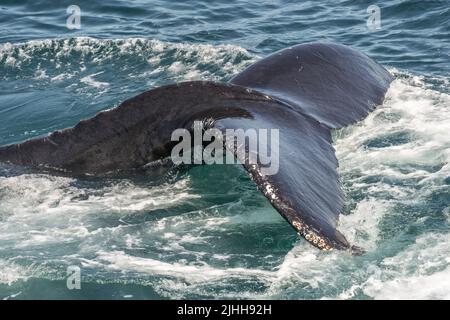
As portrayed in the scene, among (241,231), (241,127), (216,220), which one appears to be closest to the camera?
(241,127)

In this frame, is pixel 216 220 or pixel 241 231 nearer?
pixel 241 231

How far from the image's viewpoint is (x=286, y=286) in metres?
5.18

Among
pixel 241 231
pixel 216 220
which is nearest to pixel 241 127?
pixel 241 231

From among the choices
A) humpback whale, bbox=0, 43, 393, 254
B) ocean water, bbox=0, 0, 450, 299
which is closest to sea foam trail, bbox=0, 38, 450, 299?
ocean water, bbox=0, 0, 450, 299

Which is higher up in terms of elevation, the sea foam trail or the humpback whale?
the humpback whale

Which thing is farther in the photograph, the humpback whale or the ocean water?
the ocean water

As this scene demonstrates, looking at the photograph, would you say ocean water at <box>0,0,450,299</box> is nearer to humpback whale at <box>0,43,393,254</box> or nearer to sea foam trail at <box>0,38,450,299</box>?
sea foam trail at <box>0,38,450,299</box>

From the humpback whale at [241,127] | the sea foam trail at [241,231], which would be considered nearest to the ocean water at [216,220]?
the sea foam trail at [241,231]

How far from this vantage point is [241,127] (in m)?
5.52

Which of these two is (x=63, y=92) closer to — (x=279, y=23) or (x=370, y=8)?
(x=279, y=23)

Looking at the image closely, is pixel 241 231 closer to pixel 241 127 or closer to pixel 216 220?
pixel 216 220

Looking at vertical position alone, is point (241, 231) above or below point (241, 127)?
below

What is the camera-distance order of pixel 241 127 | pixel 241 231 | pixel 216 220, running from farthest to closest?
pixel 216 220 < pixel 241 231 < pixel 241 127

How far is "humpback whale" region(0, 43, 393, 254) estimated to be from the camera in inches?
→ 191
